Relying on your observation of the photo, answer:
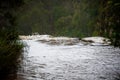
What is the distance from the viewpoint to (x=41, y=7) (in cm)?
7850

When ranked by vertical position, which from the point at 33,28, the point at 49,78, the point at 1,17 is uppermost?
the point at 33,28

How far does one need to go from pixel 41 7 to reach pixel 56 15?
4.79 m

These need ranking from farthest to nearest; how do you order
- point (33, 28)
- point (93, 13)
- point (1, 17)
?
point (33, 28)
point (93, 13)
point (1, 17)

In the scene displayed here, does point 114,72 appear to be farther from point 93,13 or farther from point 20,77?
point 93,13

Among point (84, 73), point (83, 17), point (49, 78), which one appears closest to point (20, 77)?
point (49, 78)

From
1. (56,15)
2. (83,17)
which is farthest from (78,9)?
(56,15)

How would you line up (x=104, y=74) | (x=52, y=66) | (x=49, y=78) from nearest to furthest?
(x=49, y=78) → (x=104, y=74) → (x=52, y=66)

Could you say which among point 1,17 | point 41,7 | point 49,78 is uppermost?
point 41,7

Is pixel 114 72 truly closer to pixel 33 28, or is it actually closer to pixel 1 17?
pixel 1 17

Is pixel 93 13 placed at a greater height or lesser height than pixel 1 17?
greater

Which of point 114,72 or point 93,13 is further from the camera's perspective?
point 93,13

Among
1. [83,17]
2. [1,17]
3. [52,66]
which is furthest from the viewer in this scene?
[83,17]

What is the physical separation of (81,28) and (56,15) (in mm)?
14327

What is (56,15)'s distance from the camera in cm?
7894
